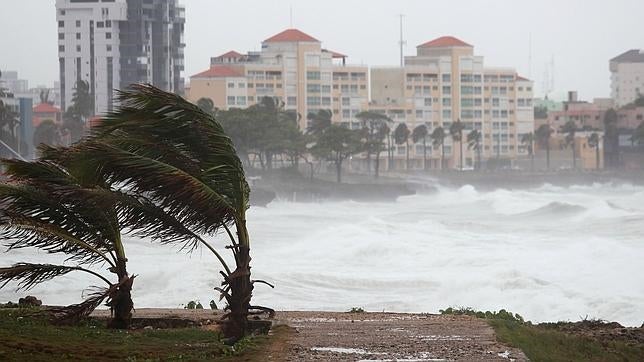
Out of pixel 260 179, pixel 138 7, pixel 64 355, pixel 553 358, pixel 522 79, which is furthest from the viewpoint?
pixel 522 79

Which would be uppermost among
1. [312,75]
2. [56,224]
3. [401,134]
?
[312,75]

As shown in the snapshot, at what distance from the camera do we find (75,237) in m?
12.6

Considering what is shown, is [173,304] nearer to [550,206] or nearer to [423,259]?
[423,259]

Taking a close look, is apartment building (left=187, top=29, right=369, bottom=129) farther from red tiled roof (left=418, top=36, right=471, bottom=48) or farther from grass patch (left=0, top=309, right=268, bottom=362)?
grass patch (left=0, top=309, right=268, bottom=362)

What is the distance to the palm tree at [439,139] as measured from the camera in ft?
394

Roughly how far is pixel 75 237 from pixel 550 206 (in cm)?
5446

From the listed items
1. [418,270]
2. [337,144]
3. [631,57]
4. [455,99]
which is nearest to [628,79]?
[631,57]

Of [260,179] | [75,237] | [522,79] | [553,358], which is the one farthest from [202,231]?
[522,79]

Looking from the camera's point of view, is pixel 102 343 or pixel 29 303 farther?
pixel 29 303

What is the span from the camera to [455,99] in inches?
5054

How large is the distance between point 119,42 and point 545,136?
46164 mm

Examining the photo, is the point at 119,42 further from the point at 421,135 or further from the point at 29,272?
the point at 29,272

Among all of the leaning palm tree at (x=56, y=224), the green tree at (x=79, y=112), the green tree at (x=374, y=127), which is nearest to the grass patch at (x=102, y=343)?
the leaning palm tree at (x=56, y=224)

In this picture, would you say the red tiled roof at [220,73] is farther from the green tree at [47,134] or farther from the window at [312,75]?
the green tree at [47,134]
